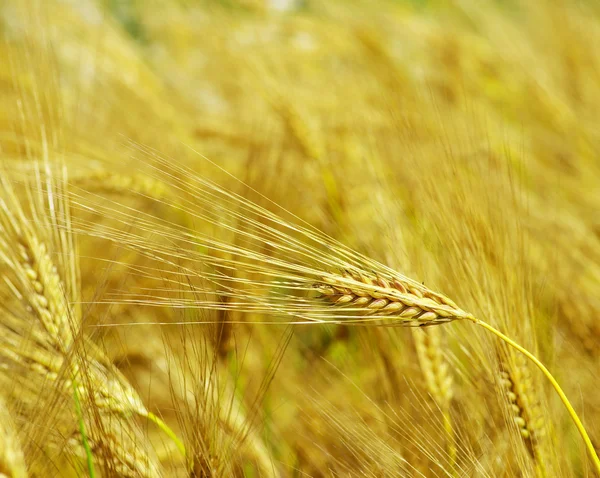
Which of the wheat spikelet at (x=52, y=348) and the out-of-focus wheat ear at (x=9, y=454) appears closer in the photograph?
the out-of-focus wheat ear at (x=9, y=454)

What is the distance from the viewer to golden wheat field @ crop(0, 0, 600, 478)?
0.62 metres

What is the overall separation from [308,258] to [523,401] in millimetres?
286

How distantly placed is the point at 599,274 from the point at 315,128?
2.27ft

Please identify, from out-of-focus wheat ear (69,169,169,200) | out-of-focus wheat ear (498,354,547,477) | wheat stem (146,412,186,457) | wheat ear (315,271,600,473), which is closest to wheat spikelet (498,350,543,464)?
out-of-focus wheat ear (498,354,547,477)

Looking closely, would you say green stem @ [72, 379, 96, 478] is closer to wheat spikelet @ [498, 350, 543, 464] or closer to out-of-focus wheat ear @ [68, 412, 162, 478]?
out-of-focus wheat ear @ [68, 412, 162, 478]

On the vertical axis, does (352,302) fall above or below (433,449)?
above

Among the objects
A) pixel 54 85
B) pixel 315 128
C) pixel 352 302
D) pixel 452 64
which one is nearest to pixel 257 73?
pixel 315 128

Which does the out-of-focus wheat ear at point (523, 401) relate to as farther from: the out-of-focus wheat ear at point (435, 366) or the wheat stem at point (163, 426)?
the wheat stem at point (163, 426)

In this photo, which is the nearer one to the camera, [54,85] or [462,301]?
[462,301]

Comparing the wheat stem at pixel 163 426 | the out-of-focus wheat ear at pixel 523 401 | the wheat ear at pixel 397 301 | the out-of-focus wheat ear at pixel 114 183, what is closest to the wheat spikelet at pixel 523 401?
the out-of-focus wheat ear at pixel 523 401

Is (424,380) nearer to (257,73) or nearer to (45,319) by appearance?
(45,319)

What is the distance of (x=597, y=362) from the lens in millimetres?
828

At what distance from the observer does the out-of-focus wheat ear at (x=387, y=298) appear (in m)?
0.54

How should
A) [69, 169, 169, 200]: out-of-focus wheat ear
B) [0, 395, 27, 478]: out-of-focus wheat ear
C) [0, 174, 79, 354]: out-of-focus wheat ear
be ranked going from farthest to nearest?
[69, 169, 169, 200]: out-of-focus wheat ear < [0, 174, 79, 354]: out-of-focus wheat ear < [0, 395, 27, 478]: out-of-focus wheat ear
